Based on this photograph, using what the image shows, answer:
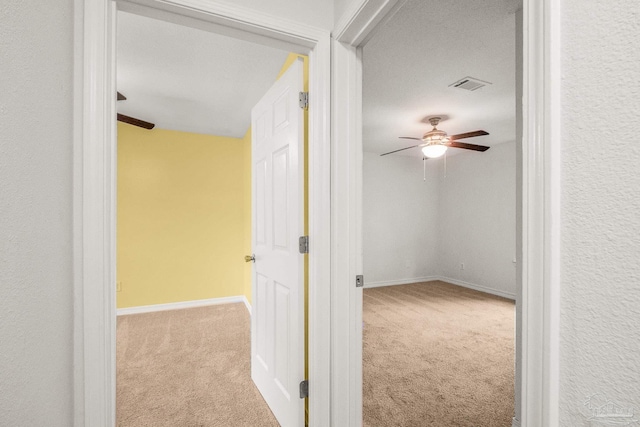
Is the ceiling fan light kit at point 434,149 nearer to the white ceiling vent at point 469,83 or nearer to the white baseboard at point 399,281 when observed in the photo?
the white ceiling vent at point 469,83

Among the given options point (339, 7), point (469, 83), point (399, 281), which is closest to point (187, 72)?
point (339, 7)

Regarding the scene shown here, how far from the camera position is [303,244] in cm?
148

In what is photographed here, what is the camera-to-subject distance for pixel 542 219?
0.54 metres

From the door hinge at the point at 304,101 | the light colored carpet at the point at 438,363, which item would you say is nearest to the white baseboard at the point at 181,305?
the light colored carpet at the point at 438,363

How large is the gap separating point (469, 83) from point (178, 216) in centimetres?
374

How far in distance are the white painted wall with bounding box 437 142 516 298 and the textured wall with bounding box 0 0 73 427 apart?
204 inches

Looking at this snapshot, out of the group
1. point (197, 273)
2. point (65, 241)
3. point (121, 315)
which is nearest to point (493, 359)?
point (65, 241)

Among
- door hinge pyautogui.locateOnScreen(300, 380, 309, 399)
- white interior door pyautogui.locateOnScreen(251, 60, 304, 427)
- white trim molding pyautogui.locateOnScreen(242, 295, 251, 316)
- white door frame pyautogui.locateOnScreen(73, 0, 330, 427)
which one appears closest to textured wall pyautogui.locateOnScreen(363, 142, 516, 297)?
white trim molding pyautogui.locateOnScreen(242, 295, 251, 316)

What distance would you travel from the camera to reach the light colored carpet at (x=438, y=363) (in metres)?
1.84

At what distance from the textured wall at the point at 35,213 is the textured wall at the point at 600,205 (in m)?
1.00

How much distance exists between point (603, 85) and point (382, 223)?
16.5ft

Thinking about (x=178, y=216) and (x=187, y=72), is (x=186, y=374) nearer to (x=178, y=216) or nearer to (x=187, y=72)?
(x=178, y=216)

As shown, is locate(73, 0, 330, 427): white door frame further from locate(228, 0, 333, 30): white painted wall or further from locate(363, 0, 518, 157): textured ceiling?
locate(363, 0, 518, 157): textured ceiling

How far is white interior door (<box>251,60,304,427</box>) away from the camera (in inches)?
59.6
